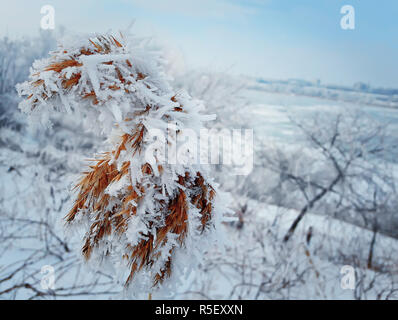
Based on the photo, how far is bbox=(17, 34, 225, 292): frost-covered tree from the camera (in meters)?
0.88

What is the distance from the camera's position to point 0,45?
523cm

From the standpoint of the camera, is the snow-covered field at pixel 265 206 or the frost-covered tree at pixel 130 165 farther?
the snow-covered field at pixel 265 206

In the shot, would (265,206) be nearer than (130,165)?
No

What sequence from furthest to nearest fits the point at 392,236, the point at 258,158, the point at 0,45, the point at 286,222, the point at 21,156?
the point at 258,158 → the point at 286,222 → the point at 392,236 → the point at 21,156 → the point at 0,45

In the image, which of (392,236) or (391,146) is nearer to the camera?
(392,236)

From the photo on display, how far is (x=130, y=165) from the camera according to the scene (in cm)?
91

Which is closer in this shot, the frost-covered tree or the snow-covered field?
the frost-covered tree

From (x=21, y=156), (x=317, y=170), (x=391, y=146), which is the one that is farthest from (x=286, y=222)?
(x=21, y=156)

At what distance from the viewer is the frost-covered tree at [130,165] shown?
88 cm

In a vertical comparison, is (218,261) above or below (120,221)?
below

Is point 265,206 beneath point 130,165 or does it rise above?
beneath
